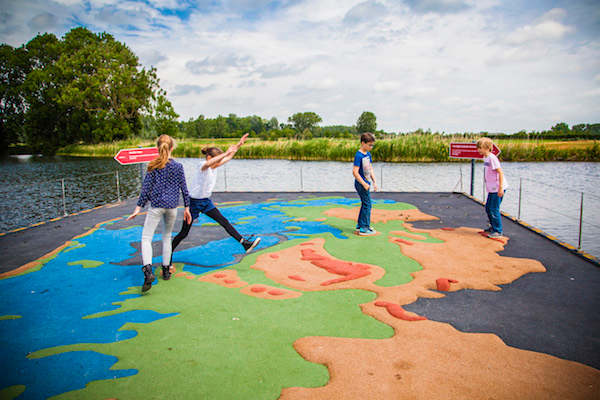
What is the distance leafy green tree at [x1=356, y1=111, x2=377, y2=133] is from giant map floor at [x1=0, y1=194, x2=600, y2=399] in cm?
10236

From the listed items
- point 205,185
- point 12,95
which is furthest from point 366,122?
point 205,185

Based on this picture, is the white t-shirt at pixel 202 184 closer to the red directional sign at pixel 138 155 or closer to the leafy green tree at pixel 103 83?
the red directional sign at pixel 138 155

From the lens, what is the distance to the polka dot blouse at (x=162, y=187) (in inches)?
165

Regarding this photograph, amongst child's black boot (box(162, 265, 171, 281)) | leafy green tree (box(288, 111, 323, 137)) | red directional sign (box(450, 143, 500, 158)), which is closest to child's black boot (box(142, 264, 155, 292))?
child's black boot (box(162, 265, 171, 281))

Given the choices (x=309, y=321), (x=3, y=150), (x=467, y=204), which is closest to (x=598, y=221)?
(x=467, y=204)

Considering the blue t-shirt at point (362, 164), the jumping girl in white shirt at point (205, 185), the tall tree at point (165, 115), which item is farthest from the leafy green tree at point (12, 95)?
the blue t-shirt at point (362, 164)

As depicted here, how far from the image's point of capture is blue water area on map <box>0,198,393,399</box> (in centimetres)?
261

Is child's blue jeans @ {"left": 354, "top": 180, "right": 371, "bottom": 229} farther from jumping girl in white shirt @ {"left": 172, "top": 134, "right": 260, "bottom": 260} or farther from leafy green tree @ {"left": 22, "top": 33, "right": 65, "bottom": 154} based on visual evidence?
leafy green tree @ {"left": 22, "top": 33, "right": 65, "bottom": 154}

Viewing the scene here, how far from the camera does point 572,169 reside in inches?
879

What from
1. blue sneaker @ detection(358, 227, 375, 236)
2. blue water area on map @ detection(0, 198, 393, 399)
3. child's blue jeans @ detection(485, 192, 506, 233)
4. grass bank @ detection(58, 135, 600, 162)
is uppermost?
grass bank @ detection(58, 135, 600, 162)

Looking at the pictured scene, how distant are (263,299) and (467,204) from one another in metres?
7.65

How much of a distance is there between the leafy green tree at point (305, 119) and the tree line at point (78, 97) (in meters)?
86.2

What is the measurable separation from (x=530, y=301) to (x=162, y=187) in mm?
4239

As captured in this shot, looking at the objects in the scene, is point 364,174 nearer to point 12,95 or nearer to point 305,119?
point 12,95
